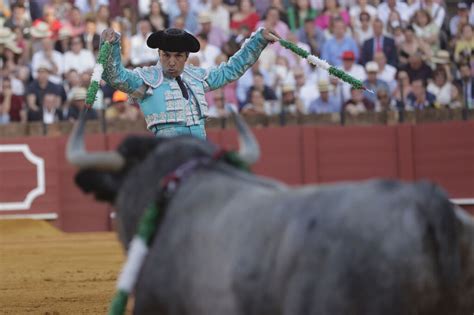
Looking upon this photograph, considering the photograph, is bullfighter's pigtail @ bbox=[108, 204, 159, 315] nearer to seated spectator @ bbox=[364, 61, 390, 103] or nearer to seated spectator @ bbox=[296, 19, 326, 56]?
seated spectator @ bbox=[364, 61, 390, 103]

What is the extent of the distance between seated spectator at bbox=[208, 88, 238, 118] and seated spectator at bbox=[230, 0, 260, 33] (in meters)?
0.76

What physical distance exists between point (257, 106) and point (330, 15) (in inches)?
Answer: 47.9

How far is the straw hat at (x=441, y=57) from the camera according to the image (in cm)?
1191

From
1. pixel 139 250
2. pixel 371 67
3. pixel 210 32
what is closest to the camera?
pixel 139 250

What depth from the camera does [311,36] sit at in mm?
12023

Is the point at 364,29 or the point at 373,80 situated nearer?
the point at 373,80

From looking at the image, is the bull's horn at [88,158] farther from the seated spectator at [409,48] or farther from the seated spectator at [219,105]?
the seated spectator at [409,48]

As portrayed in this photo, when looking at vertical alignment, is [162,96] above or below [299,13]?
below

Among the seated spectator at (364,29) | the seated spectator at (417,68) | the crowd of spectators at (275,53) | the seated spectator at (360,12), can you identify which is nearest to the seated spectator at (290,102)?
the crowd of spectators at (275,53)

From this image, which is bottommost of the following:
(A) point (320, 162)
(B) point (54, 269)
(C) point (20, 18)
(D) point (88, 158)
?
(B) point (54, 269)

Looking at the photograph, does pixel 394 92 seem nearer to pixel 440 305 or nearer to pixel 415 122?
pixel 415 122

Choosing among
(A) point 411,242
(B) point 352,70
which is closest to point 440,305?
(A) point 411,242

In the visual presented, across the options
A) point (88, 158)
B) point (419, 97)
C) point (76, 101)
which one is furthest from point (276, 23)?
point (88, 158)

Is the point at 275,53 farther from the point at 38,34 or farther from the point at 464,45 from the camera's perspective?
the point at 38,34
